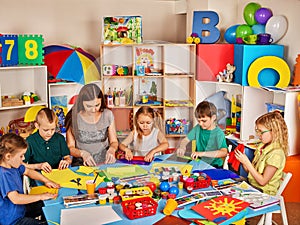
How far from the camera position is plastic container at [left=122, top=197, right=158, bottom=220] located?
1.60m

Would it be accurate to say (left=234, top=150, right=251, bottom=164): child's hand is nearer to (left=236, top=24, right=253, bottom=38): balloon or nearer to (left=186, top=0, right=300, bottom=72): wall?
(left=186, top=0, right=300, bottom=72): wall

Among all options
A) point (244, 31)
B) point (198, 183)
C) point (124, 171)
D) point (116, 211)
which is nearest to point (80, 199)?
point (116, 211)

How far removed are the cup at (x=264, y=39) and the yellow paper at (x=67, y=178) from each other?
179cm

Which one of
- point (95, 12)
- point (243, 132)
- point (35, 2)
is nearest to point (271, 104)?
point (243, 132)

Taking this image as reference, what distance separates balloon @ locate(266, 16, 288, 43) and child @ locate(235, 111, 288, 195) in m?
1.16

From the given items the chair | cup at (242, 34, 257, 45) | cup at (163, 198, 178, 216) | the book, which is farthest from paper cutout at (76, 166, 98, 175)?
cup at (242, 34, 257, 45)

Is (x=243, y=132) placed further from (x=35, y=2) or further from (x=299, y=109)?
(x=35, y=2)

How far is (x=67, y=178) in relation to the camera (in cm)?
204

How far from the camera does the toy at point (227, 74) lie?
3418 mm

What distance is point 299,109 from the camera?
290 cm

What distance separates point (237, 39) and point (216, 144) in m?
1.24

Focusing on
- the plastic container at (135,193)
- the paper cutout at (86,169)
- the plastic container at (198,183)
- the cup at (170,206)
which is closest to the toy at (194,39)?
the paper cutout at (86,169)

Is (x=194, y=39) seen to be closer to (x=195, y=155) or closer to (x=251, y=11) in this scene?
(x=251, y=11)

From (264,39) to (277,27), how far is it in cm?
13
